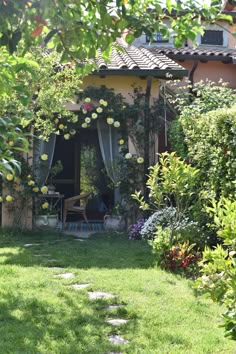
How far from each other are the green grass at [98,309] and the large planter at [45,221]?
9.03ft

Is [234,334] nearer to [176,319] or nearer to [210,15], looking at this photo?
[176,319]

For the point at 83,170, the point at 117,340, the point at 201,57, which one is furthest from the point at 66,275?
the point at 201,57

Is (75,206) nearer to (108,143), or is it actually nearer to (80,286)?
(108,143)

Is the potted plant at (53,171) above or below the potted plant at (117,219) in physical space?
above

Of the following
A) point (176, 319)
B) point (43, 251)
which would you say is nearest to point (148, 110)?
point (43, 251)

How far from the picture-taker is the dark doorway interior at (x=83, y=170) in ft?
41.4

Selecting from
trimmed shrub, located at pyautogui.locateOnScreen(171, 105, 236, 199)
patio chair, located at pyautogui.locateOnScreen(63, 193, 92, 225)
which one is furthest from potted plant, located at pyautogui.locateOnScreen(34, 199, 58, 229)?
trimmed shrub, located at pyautogui.locateOnScreen(171, 105, 236, 199)

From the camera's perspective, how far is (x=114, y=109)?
34.1ft

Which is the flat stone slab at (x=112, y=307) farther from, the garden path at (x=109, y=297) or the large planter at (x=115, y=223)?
the large planter at (x=115, y=223)

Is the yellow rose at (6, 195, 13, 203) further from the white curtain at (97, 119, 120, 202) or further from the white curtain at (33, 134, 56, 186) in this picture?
the white curtain at (97, 119, 120, 202)

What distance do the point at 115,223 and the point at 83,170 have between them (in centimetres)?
277

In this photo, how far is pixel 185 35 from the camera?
279 centimetres

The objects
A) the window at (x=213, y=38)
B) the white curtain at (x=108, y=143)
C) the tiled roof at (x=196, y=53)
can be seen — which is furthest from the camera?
the window at (x=213, y=38)

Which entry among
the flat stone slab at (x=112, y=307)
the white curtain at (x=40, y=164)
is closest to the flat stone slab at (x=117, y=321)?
the flat stone slab at (x=112, y=307)
